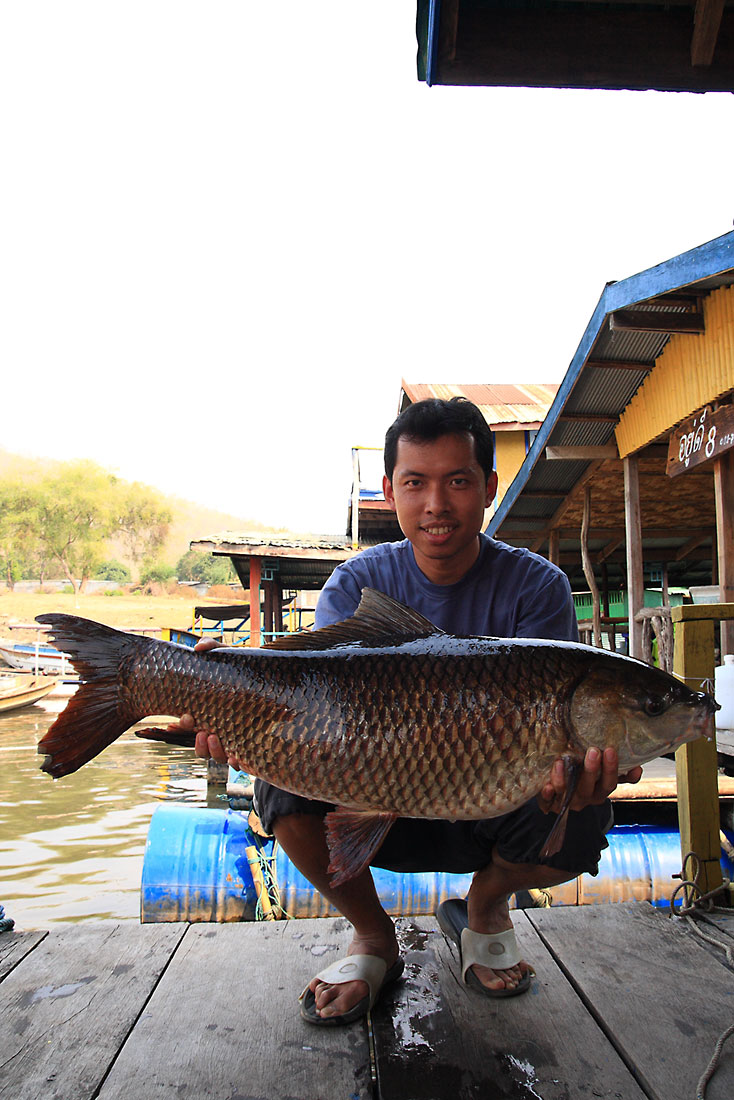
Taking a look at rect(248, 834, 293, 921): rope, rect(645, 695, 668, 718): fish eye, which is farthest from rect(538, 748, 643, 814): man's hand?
rect(248, 834, 293, 921): rope

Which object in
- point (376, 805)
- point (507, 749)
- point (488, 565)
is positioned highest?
point (488, 565)

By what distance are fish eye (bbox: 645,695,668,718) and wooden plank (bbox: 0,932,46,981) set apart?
2054 millimetres

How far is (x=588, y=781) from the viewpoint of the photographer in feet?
6.09

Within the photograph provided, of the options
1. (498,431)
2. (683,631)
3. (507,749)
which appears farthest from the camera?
(498,431)

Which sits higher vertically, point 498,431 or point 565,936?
point 498,431

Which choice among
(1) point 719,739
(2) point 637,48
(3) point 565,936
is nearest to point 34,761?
(1) point 719,739

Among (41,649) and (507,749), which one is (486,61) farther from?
(41,649)

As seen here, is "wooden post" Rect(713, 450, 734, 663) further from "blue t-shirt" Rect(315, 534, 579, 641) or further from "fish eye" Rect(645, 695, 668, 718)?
"fish eye" Rect(645, 695, 668, 718)

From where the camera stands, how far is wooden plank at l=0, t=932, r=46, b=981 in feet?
7.76

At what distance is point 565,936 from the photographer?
253cm

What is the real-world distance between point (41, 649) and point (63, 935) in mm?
30747

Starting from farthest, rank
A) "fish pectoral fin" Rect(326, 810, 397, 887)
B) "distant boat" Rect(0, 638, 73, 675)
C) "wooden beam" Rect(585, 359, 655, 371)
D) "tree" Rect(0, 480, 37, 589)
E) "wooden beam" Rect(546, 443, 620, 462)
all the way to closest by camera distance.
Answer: "tree" Rect(0, 480, 37, 589) → "distant boat" Rect(0, 638, 73, 675) → "wooden beam" Rect(546, 443, 620, 462) → "wooden beam" Rect(585, 359, 655, 371) → "fish pectoral fin" Rect(326, 810, 397, 887)

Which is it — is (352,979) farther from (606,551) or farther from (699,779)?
(606,551)

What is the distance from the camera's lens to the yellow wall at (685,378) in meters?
6.07
